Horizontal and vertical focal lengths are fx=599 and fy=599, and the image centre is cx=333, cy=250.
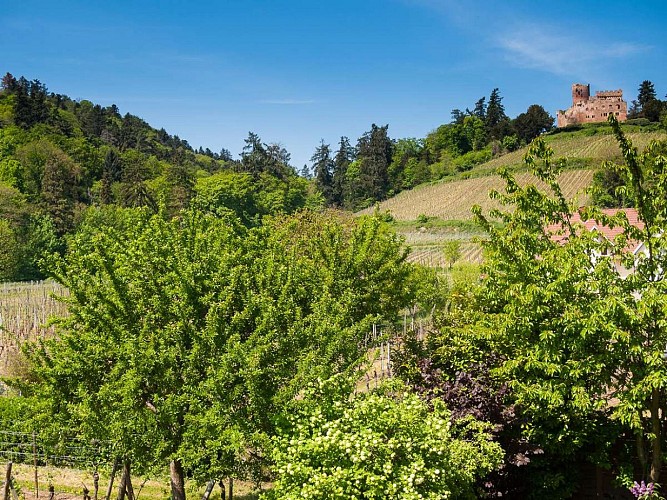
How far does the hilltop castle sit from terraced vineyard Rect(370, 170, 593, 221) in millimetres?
44084

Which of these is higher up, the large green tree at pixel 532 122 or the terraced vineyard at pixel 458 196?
the large green tree at pixel 532 122

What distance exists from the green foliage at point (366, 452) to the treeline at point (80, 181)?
52853mm

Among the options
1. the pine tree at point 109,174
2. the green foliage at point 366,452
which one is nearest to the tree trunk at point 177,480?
the green foliage at point 366,452

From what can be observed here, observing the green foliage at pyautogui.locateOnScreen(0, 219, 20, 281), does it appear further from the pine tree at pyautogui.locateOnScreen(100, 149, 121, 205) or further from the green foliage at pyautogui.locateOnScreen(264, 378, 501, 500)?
the green foliage at pyautogui.locateOnScreen(264, 378, 501, 500)

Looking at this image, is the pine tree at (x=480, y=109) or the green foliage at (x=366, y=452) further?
the pine tree at (x=480, y=109)

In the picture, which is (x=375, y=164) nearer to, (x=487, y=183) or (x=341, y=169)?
(x=341, y=169)

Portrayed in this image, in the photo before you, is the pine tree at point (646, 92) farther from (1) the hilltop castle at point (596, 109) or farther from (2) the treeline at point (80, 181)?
(2) the treeline at point (80, 181)

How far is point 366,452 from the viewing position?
8.31 meters

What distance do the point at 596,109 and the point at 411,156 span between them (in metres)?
41.2

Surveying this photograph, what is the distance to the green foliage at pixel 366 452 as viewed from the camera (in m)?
8.33

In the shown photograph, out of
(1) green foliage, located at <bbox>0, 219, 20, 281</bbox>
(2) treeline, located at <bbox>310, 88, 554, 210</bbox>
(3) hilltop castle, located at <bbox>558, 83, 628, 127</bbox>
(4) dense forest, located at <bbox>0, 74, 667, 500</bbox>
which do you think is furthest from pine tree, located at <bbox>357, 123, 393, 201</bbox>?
(4) dense forest, located at <bbox>0, 74, 667, 500</bbox>

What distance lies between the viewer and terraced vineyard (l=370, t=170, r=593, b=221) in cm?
8275

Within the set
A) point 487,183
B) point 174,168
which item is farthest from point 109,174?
point 487,183

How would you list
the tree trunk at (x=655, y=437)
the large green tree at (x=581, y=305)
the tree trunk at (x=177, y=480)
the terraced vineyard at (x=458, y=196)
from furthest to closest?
the terraced vineyard at (x=458, y=196)
the tree trunk at (x=177, y=480)
the tree trunk at (x=655, y=437)
the large green tree at (x=581, y=305)
